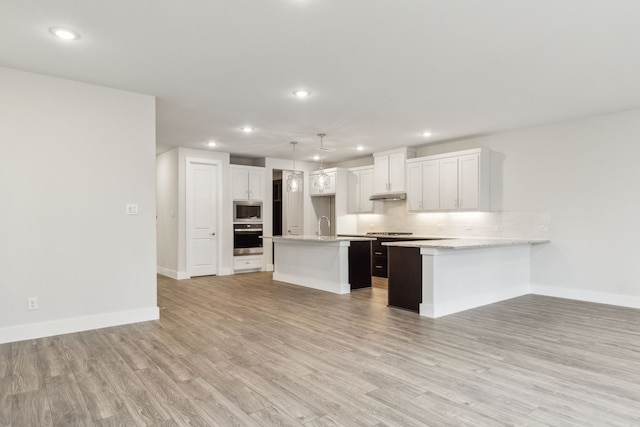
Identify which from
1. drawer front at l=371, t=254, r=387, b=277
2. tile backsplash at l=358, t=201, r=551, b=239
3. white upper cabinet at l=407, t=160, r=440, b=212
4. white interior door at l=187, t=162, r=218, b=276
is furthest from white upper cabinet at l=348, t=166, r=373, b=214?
white interior door at l=187, t=162, r=218, b=276

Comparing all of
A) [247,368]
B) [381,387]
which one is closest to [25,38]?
[247,368]

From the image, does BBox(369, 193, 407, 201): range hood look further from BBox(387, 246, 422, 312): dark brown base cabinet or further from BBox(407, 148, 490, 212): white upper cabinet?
BBox(387, 246, 422, 312): dark brown base cabinet

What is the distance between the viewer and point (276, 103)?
489 cm

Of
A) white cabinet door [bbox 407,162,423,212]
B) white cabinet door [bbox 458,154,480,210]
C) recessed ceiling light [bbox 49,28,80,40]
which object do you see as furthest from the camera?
white cabinet door [bbox 407,162,423,212]

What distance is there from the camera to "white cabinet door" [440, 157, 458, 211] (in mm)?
6734

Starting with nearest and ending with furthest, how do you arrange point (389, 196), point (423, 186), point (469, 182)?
point (469, 182), point (423, 186), point (389, 196)

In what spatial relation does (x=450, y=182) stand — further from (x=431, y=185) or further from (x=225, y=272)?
(x=225, y=272)

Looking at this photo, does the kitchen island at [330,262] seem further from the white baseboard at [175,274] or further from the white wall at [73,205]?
the white wall at [73,205]

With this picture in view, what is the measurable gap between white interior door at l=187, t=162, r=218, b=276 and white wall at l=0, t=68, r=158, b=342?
335 centimetres

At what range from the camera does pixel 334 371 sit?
2945mm

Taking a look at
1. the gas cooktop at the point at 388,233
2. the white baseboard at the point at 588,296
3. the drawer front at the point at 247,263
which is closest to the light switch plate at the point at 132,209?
the drawer front at the point at 247,263

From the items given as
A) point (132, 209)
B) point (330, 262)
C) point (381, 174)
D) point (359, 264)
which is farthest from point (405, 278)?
point (381, 174)

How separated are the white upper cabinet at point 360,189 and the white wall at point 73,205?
16.4 ft

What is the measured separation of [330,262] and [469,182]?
2.75m
